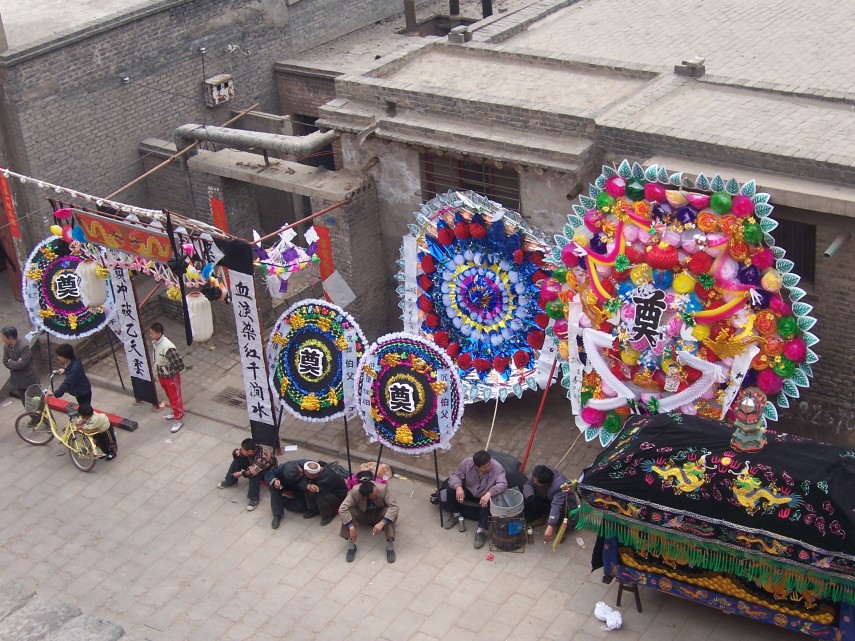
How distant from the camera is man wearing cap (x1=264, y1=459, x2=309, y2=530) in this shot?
1532 centimetres

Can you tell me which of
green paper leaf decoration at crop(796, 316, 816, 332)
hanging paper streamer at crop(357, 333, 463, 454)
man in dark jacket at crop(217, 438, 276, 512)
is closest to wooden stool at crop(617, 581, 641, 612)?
hanging paper streamer at crop(357, 333, 463, 454)

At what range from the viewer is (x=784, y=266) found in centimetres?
1359

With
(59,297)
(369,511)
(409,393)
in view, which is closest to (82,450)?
(59,297)

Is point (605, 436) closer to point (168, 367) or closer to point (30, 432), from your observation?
point (168, 367)

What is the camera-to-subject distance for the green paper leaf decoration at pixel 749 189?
13500mm

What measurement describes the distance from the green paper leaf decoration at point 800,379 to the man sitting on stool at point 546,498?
8.96 feet

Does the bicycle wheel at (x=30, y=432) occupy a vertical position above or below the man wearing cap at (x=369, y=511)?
below

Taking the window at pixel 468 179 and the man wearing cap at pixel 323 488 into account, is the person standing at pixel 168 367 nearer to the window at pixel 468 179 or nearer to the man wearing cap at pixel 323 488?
the man wearing cap at pixel 323 488

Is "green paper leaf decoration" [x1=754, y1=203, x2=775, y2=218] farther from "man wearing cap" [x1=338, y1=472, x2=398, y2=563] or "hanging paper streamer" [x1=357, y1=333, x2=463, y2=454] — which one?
"man wearing cap" [x1=338, y1=472, x2=398, y2=563]

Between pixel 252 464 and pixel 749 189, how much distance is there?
665 centimetres

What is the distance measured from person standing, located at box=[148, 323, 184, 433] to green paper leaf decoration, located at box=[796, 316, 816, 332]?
8.04 m

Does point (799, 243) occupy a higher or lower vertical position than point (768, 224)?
lower

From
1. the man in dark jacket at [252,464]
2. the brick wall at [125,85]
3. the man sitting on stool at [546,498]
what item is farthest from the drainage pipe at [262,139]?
the man sitting on stool at [546,498]

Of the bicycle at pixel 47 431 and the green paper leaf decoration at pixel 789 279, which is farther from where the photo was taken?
the bicycle at pixel 47 431
